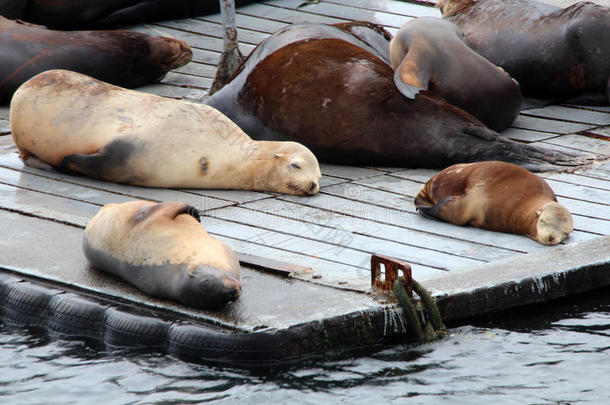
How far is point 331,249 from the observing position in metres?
3.97

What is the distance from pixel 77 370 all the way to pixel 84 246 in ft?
2.09

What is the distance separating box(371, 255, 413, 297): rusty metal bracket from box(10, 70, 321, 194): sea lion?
4.14ft

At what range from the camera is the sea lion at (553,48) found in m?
6.32

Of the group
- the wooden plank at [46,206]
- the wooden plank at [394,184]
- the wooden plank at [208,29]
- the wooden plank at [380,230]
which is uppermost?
the wooden plank at [208,29]

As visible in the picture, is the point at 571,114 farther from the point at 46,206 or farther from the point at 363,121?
the point at 46,206

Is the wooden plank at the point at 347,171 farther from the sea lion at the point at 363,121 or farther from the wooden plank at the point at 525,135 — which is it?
the wooden plank at the point at 525,135

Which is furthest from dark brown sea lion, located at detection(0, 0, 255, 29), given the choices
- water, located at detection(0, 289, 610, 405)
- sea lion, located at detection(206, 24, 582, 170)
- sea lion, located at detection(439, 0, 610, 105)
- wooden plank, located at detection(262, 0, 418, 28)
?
water, located at detection(0, 289, 610, 405)

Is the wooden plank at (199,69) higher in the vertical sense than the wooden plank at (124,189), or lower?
higher

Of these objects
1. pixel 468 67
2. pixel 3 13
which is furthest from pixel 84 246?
pixel 3 13

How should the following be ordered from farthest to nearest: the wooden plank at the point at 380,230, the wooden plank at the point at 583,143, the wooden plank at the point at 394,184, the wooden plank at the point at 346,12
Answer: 1. the wooden plank at the point at 346,12
2. the wooden plank at the point at 583,143
3. the wooden plank at the point at 394,184
4. the wooden plank at the point at 380,230

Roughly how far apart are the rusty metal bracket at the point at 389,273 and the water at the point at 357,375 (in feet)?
0.68

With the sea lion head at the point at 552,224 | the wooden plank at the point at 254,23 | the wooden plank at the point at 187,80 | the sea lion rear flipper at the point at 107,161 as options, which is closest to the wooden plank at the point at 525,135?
the sea lion head at the point at 552,224

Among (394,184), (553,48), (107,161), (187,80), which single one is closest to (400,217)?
(394,184)

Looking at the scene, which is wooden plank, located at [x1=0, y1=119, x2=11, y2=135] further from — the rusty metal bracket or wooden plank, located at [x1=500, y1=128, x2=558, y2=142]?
the rusty metal bracket
